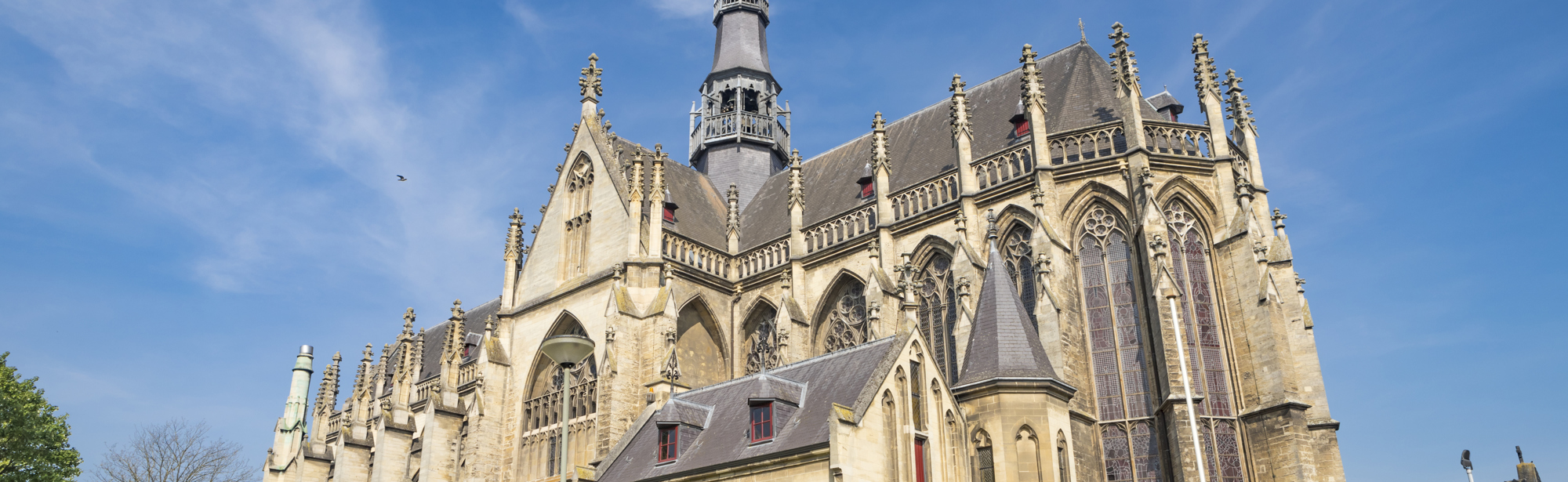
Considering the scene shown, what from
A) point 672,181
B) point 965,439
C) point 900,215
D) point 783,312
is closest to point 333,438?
point 672,181

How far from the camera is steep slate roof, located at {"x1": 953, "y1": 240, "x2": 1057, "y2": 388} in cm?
1805

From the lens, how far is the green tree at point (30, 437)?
81.5ft

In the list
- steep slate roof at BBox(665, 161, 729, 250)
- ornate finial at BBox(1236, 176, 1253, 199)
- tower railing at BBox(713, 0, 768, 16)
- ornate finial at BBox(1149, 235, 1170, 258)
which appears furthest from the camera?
tower railing at BBox(713, 0, 768, 16)

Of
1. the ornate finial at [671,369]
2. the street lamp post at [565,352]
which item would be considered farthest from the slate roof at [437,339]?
Answer: the street lamp post at [565,352]

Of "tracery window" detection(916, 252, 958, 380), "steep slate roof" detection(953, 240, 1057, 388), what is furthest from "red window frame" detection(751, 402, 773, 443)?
"tracery window" detection(916, 252, 958, 380)

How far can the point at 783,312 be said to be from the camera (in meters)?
25.1

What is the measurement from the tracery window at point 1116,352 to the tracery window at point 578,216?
13.5 m

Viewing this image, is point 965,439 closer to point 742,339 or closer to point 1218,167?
point 1218,167

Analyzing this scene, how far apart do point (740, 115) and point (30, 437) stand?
21.5m

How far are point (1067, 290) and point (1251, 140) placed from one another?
5890 mm

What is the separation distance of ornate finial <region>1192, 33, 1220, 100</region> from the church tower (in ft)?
51.1

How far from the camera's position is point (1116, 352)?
67.6 feet

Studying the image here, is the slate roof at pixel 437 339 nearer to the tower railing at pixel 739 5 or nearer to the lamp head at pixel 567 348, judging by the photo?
the tower railing at pixel 739 5

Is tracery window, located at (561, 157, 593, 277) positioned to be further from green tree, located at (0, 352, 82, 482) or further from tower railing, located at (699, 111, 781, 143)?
green tree, located at (0, 352, 82, 482)
